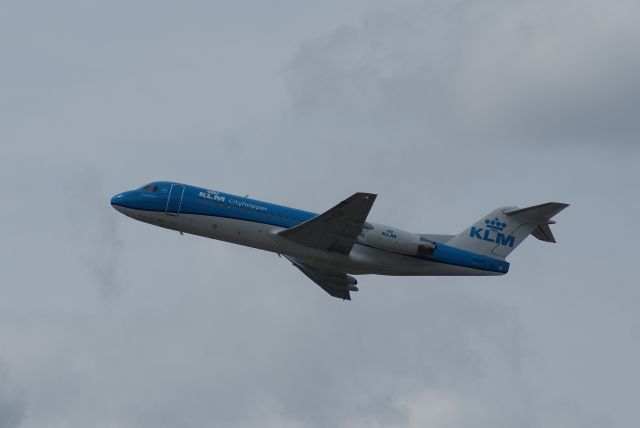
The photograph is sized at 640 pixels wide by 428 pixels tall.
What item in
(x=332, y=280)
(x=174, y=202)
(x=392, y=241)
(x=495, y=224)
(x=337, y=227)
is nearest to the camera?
(x=337, y=227)

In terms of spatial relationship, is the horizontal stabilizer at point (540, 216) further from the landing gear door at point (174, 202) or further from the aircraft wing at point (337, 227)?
the landing gear door at point (174, 202)

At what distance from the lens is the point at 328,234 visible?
184 feet

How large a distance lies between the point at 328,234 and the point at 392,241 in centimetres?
321

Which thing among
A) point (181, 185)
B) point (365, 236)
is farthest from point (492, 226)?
point (181, 185)

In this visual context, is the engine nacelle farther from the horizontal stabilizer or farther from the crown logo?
the horizontal stabilizer

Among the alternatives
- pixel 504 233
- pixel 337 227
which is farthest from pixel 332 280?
pixel 504 233

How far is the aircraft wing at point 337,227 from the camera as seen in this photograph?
54219 mm

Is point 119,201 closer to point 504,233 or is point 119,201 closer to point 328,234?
point 328,234

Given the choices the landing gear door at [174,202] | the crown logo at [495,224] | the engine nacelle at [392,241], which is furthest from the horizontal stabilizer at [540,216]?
the landing gear door at [174,202]

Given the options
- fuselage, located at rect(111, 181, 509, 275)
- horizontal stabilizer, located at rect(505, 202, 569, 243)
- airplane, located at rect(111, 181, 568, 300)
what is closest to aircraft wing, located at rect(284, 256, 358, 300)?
airplane, located at rect(111, 181, 568, 300)

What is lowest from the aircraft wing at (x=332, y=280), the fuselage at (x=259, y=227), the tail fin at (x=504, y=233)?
the aircraft wing at (x=332, y=280)

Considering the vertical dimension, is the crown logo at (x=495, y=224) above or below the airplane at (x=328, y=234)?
above

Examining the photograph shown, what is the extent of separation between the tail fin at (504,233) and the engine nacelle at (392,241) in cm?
329

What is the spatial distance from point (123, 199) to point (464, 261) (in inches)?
662
